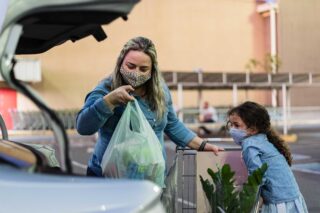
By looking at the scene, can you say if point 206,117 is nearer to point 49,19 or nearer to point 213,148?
point 213,148

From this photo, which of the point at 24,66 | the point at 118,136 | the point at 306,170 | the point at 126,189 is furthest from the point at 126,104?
the point at 306,170

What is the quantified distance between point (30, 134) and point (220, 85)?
809 cm

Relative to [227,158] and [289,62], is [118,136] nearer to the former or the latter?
[227,158]

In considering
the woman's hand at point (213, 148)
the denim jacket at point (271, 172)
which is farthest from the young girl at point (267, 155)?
the woman's hand at point (213, 148)

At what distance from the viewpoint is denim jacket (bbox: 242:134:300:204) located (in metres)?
3.14

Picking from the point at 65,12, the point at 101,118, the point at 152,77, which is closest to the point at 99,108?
the point at 101,118

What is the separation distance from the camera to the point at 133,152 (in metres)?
2.48

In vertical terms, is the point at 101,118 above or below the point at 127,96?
below

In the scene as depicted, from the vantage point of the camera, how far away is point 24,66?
181 cm

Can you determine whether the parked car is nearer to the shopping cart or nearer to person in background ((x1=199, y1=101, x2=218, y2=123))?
the shopping cart

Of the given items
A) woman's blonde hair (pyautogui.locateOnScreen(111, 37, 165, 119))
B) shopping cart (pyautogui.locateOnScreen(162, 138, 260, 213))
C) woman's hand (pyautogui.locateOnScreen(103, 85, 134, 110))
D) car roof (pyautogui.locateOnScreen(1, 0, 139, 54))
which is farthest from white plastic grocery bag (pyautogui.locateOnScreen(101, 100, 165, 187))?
car roof (pyautogui.locateOnScreen(1, 0, 139, 54))

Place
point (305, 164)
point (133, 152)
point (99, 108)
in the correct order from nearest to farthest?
point (133, 152) → point (99, 108) → point (305, 164)

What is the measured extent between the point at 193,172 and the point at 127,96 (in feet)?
3.00

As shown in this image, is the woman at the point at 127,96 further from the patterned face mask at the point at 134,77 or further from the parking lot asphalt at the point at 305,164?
the parking lot asphalt at the point at 305,164
